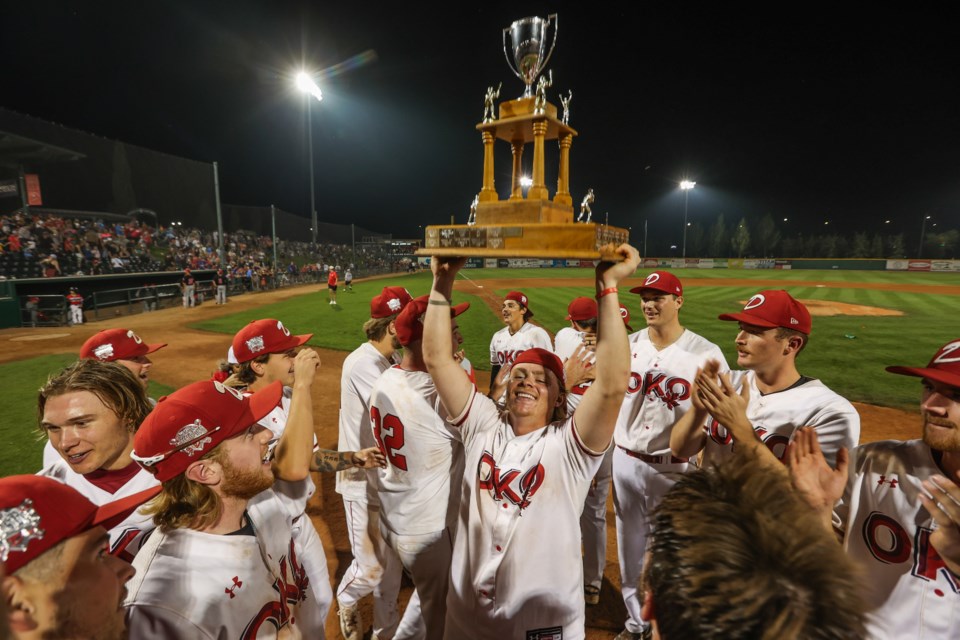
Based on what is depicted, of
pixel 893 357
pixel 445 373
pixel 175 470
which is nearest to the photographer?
pixel 175 470

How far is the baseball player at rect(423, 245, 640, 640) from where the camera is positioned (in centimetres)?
209

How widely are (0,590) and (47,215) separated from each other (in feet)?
118

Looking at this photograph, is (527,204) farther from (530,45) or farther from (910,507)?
(910,507)

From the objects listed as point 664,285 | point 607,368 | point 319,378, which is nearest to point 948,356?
point 607,368

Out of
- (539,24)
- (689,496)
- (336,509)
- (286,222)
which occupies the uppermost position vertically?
(286,222)

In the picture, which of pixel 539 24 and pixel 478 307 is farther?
pixel 478 307

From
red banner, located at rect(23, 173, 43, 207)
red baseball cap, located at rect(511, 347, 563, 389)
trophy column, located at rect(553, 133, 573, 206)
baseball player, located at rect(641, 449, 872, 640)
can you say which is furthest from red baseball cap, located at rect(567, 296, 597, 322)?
red banner, located at rect(23, 173, 43, 207)

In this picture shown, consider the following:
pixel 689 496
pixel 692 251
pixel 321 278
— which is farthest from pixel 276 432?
pixel 692 251

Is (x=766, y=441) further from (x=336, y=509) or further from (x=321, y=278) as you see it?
(x=321, y=278)

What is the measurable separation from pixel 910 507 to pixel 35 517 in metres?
3.30

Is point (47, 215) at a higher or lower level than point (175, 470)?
higher

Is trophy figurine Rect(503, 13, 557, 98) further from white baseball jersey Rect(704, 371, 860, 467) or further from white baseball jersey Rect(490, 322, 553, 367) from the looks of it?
white baseball jersey Rect(490, 322, 553, 367)

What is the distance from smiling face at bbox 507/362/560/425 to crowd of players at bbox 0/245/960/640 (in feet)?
0.04

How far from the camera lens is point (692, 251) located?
85.0 metres
